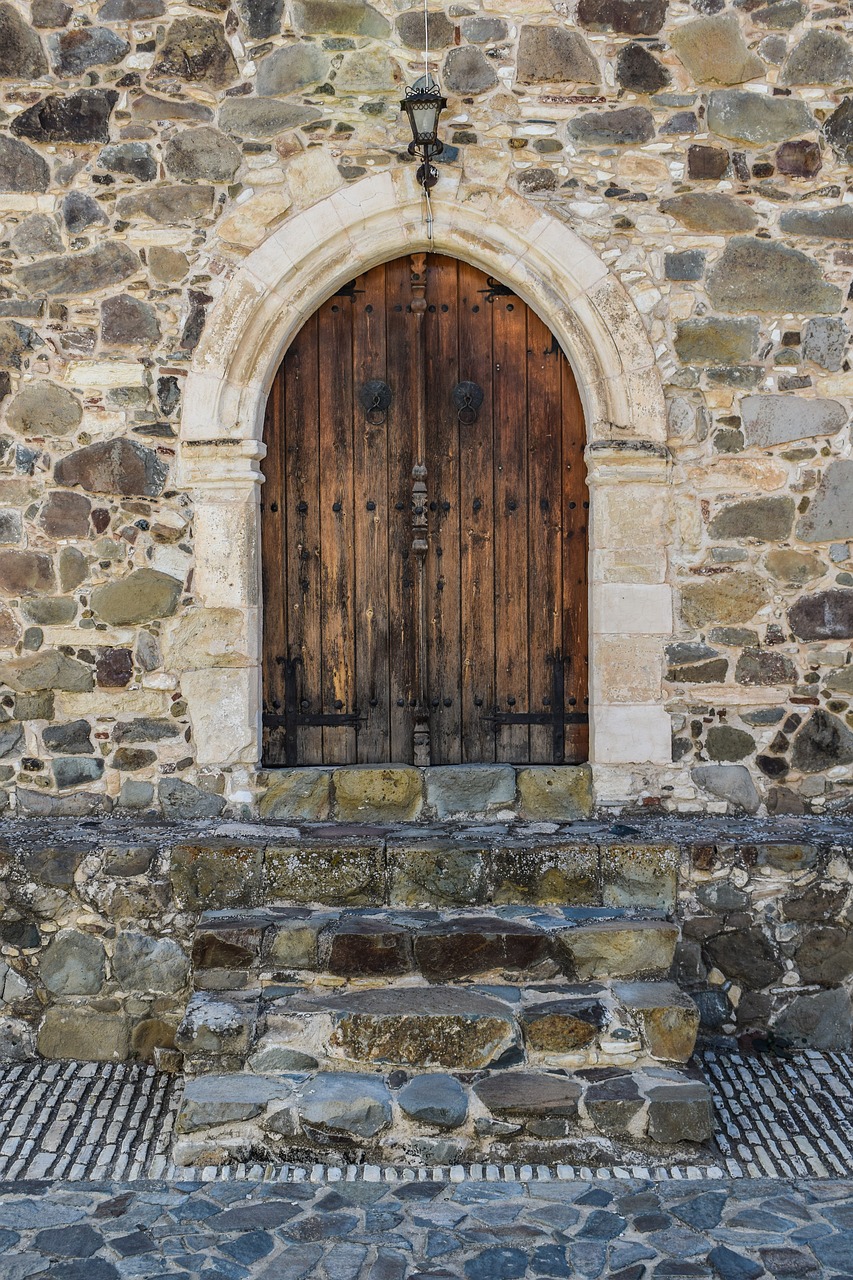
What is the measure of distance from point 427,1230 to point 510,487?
2.74 metres

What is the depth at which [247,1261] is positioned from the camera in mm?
2898

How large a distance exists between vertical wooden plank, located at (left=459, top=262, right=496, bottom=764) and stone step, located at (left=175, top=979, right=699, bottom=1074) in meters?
1.33

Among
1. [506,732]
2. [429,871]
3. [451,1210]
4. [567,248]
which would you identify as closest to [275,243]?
[567,248]

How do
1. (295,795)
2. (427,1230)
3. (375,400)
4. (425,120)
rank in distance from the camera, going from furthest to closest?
(375,400), (295,795), (425,120), (427,1230)

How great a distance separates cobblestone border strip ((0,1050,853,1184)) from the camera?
10.9 ft

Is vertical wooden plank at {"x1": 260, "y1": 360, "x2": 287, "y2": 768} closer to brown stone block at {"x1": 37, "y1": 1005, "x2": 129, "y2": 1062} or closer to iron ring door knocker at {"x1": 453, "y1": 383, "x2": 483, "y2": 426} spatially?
iron ring door knocker at {"x1": 453, "y1": 383, "x2": 483, "y2": 426}

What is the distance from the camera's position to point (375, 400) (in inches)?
185

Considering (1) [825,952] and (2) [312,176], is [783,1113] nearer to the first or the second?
(1) [825,952]

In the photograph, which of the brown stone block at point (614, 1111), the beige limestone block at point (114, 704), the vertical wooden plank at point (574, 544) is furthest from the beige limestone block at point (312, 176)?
the brown stone block at point (614, 1111)

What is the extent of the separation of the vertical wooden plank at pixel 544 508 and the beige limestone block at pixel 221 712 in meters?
1.15

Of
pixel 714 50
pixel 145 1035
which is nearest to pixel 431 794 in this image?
pixel 145 1035

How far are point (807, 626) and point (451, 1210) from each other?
251 cm

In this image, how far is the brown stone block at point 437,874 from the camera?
4105mm

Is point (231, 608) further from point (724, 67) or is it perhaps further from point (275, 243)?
point (724, 67)
